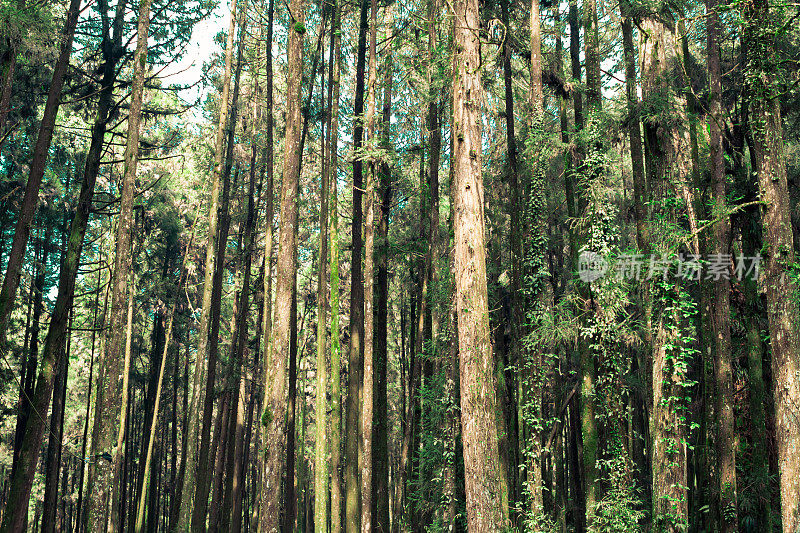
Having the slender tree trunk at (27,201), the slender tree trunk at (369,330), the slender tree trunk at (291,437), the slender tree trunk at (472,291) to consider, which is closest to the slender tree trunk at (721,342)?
the slender tree trunk at (472,291)

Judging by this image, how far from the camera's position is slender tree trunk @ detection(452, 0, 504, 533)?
6816 mm

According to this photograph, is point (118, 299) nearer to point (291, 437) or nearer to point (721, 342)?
point (721, 342)

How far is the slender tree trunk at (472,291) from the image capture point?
22.4ft

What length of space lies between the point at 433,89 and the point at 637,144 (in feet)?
16.4

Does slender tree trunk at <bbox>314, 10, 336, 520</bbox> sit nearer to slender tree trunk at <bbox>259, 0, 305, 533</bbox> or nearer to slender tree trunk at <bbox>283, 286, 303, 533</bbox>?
slender tree trunk at <bbox>283, 286, 303, 533</bbox>

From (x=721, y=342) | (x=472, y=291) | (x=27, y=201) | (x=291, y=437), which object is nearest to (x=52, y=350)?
(x=27, y=201)

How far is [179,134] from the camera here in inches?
988

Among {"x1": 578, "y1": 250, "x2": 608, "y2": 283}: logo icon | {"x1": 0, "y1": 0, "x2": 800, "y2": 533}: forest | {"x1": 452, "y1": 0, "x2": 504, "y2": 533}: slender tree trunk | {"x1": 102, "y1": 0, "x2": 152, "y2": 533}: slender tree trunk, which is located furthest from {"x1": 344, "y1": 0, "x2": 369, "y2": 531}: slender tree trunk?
{"x1": 452, "y1": 0, "x2": 504, "y2": 533}: slender tree trunk

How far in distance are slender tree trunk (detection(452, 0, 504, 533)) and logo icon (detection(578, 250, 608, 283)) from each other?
481 centimetres

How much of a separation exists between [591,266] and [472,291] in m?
5.24

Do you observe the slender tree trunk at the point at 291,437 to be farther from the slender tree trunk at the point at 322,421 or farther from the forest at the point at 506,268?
the slender tree trunk at the point at 322,421

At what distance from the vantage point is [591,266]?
11672mm

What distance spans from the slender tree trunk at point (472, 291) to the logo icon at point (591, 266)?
481 cm

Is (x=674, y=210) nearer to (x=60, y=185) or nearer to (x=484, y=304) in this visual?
(x=484, y=304)
